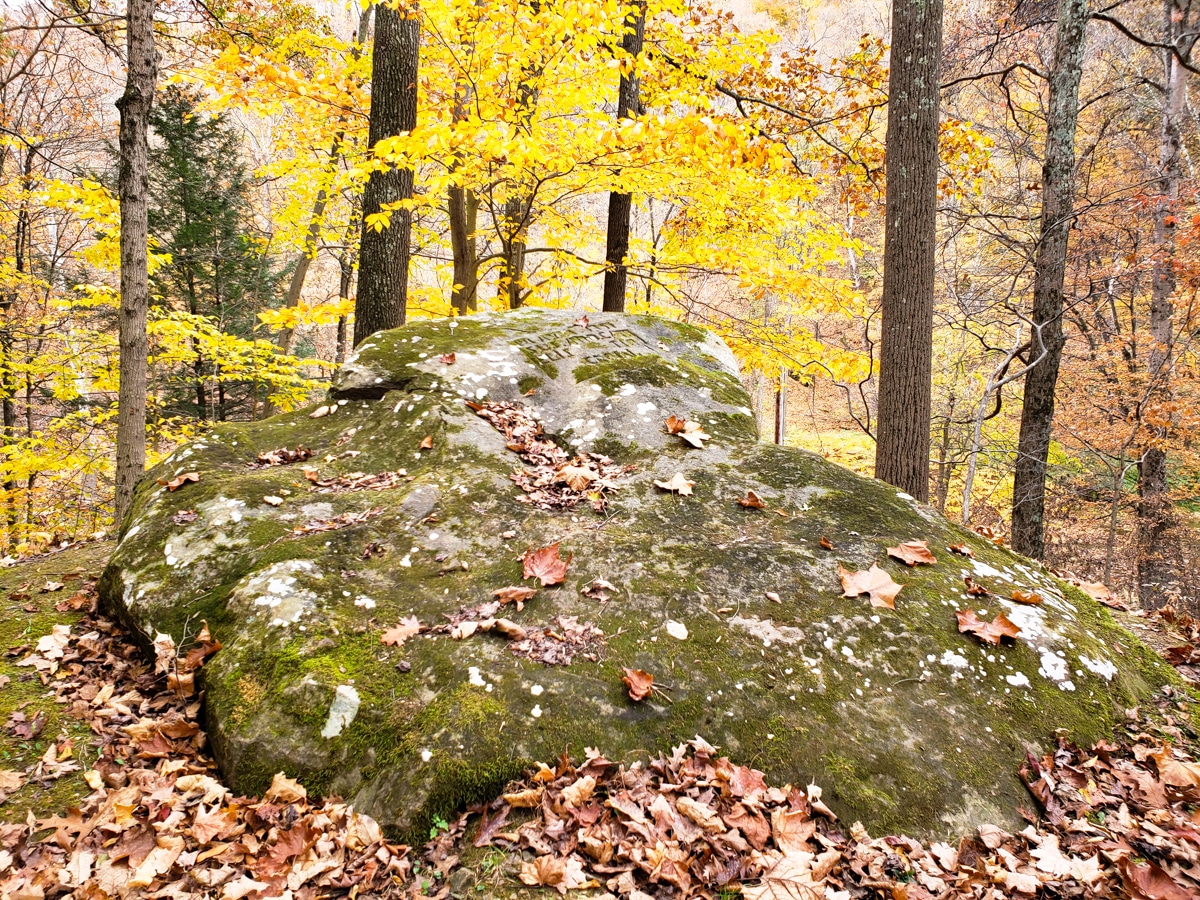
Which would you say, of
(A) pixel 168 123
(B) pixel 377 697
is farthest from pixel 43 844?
(A) pixel 168 123

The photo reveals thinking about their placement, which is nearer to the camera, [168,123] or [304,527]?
[304,527]

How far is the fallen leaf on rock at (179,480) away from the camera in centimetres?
346

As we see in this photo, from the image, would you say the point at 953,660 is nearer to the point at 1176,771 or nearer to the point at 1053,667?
the point at 1053,667

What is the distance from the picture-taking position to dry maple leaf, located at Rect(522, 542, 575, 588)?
2.87m

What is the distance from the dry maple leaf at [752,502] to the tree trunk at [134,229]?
18.8 ft

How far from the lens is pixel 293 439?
431cm

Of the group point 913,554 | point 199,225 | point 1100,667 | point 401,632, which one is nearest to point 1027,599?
point 1100,667

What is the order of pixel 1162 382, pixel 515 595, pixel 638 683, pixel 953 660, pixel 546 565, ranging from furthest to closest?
1. pixel 1162 382
2. pixel 546 565
3. pixel 515 595
4. pixel 953 660
5. pixel 638 683

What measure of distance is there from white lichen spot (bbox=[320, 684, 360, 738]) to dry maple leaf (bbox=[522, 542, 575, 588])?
36.8 inches

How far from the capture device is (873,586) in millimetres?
2797

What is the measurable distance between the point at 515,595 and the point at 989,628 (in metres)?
2.22

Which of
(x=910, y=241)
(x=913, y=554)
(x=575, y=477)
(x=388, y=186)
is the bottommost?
(x=913, y=554)

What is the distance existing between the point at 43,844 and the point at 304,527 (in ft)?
5.13

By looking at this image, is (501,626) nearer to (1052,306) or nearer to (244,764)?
(244,764)
